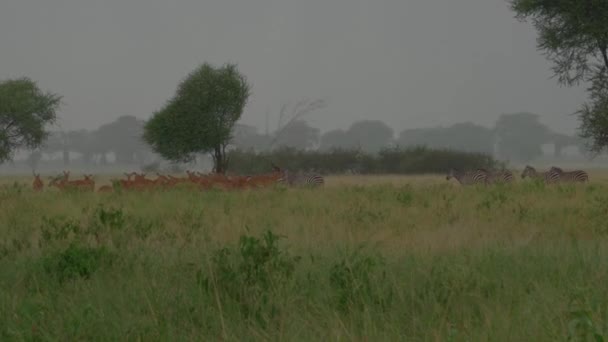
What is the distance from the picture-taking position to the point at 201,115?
32.8 m

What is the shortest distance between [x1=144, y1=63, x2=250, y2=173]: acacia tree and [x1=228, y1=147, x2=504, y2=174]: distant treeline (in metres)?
13.7

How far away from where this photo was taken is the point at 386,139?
476 ft

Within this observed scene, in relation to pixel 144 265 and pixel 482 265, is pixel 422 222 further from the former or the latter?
pixel 144 265

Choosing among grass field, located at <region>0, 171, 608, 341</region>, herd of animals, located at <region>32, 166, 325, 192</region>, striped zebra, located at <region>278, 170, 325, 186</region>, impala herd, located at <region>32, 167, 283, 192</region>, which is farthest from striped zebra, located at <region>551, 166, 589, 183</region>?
grass field, located at <region>0, 171, 608, 341</region>

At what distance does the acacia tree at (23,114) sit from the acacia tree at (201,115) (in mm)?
10613

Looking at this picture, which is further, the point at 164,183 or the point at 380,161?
the point at 380,161

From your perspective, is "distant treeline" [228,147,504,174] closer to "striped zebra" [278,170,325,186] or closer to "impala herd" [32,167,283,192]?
"striped zebra" [278,170,325,186]

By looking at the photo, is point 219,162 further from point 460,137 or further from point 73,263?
point 460,137

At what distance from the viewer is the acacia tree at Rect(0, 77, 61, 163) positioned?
38.2m

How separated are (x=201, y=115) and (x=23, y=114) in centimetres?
1474

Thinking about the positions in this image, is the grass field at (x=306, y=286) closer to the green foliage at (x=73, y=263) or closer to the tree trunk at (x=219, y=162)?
the green foliage at (x=73, y=263)

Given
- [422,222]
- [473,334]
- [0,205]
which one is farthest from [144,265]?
[0,205]

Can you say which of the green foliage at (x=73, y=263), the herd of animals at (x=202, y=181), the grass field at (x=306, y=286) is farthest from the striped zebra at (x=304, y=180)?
the green foliage at (x=73, y=263)

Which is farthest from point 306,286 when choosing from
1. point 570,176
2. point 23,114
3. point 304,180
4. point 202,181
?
point 23,114
